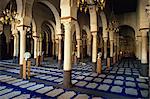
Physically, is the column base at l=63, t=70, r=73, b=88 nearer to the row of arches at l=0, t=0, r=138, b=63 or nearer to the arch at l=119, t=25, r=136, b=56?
the row of arches at l=0, t=0, r=138, b=63

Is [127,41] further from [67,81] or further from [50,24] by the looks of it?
[67,81]

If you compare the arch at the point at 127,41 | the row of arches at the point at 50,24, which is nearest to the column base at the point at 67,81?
the row of arches at the point at 50,24

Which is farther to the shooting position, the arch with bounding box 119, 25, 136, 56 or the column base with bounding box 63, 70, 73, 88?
the arch with bounding box 119, 25, 136, 56

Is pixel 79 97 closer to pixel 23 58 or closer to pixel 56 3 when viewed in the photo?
pixel 23 58

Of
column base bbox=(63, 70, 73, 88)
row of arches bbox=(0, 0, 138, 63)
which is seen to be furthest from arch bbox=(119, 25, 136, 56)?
column base bbox=(63, 70, 73, 88)

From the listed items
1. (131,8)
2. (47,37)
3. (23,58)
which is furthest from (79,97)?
(47,37)

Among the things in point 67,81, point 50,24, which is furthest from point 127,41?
point 67,81

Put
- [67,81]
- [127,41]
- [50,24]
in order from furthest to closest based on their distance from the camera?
[127,41] → [50,24] → [67,81]

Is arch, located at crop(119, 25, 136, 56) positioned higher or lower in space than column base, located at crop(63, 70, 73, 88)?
higher

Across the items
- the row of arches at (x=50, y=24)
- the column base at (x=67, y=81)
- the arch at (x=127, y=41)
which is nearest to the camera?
the column base at (x=67, y=81)

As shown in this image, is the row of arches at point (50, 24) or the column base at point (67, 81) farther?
the row of arches at point (50, 24)

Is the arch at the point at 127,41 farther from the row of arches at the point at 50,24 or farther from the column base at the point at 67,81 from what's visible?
the column base at the point at 67,81

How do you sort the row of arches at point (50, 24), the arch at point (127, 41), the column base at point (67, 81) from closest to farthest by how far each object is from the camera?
the column base at point (67, 81) < the row of arches at point (50, 24) < the arch at point (127, 41)

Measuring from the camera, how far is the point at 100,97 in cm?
483
